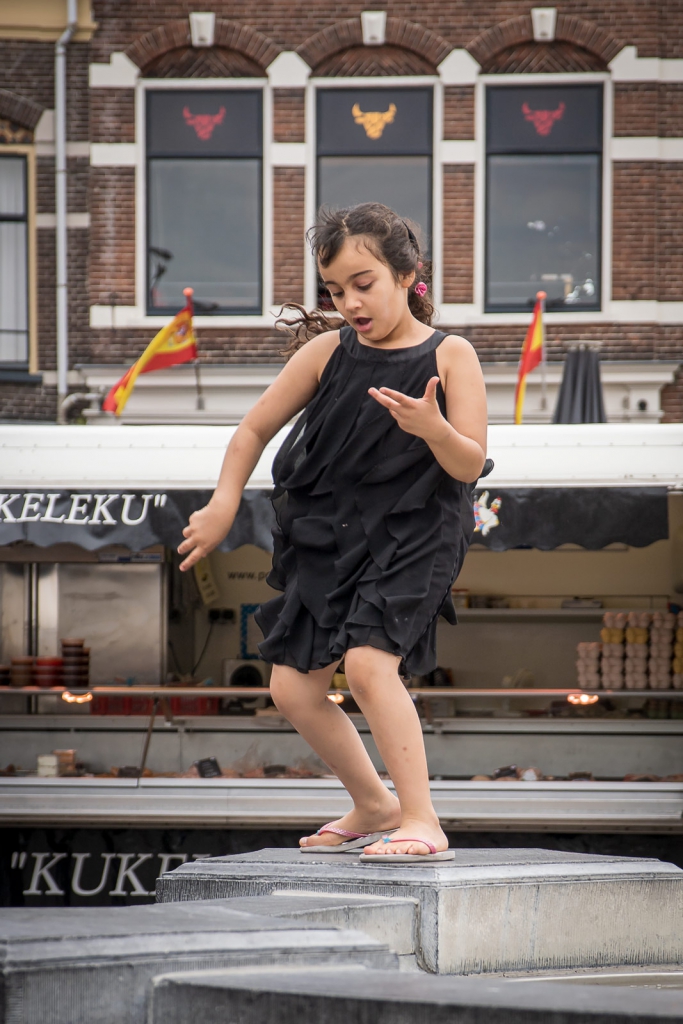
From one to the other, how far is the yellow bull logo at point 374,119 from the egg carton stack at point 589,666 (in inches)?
247

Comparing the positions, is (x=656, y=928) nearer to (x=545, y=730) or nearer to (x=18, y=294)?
(x=545, y=730)

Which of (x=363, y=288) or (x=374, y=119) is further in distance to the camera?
(x=374, y=119)

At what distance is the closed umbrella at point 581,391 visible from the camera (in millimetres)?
10531

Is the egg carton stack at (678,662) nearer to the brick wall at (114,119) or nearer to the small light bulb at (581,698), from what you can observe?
the small light bulb at (581,698)

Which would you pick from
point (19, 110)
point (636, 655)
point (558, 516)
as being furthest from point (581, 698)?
point (19, 110)

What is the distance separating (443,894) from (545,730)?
549cm

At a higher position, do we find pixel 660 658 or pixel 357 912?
pixel 357 912

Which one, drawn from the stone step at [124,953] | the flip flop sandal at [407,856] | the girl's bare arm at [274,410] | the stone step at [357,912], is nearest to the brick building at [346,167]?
the girl's bare arm at [274,410]

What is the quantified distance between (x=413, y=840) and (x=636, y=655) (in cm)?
551

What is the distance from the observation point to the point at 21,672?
8.40m

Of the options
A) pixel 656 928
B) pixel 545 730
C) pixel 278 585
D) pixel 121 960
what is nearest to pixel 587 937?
pixel 656 928

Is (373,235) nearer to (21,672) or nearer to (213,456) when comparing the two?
(213,456)

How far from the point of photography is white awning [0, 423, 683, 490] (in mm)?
7215

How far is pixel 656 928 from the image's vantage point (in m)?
2.98
